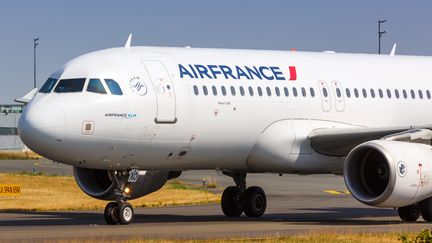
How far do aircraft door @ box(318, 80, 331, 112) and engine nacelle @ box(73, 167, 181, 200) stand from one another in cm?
456

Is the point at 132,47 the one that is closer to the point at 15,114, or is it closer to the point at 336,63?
the point at 336,63

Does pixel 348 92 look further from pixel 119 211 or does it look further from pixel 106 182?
pixel 119 211

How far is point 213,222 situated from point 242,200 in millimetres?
3299

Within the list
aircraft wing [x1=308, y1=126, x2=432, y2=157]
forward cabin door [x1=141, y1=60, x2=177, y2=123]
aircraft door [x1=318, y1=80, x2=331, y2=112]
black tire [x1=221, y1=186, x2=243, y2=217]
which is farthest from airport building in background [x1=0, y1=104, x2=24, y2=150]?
forward cabin door [x1=141, y1=60, x2=177, y2=123]

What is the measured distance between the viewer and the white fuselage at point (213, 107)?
87.5 ft

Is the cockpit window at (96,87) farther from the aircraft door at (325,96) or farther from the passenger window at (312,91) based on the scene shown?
the aircraft door at (325,96)

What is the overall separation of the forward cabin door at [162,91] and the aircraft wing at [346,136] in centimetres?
433

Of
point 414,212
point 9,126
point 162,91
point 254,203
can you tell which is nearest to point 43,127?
point 162,91

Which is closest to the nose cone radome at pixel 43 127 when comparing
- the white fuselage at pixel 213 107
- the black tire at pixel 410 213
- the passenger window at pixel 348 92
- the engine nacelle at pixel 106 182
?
the white fuselage at pixel 213 107

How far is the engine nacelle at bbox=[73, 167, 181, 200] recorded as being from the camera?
1177 inches

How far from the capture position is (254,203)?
107ft

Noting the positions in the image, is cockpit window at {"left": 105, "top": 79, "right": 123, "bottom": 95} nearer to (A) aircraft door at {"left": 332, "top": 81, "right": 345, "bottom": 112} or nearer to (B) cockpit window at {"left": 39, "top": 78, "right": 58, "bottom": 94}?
(B) cockpit window at {"left": 39, "top": 78, "right": 58, "bottom": 94}

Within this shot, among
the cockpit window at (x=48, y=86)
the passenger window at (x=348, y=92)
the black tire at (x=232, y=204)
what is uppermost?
the cockpit window at (x=48, y=86)

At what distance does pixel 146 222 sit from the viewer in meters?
29.6
